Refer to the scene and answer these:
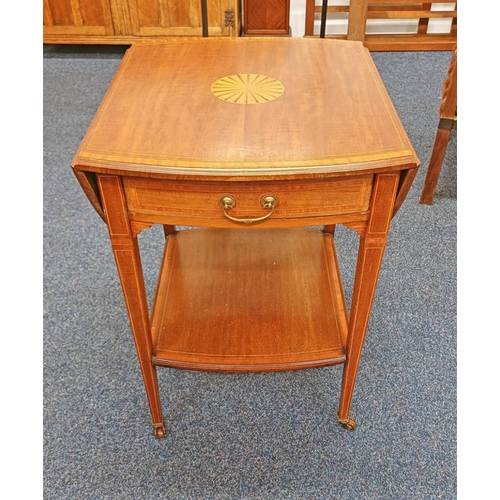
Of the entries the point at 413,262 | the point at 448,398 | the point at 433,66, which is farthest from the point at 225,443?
the point at 433,66

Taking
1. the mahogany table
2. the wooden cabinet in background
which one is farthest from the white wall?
the mahogany table

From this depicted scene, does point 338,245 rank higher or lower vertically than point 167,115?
lower

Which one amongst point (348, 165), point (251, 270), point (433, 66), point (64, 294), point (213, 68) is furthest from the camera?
point (433, 66)

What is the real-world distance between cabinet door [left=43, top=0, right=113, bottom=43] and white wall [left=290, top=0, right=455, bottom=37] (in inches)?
39.5

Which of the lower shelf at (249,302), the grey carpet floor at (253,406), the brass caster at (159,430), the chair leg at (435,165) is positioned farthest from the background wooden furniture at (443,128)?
the brass caster at (159,430)

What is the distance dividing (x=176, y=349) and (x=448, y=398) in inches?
28.7

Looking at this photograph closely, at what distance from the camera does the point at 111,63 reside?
2.95 metres

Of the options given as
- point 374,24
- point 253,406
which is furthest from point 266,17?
point 253,406

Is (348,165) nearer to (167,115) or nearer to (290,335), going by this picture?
(167,115)

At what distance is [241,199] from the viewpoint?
2.98 ft

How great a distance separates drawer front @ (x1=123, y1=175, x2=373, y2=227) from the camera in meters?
0.90

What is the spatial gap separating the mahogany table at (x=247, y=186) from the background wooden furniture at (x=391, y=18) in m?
1.73

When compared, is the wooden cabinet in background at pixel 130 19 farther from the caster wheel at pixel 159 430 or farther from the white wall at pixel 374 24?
the caster wheel at pixel 159 430

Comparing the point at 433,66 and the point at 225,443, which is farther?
the point at 433,66
